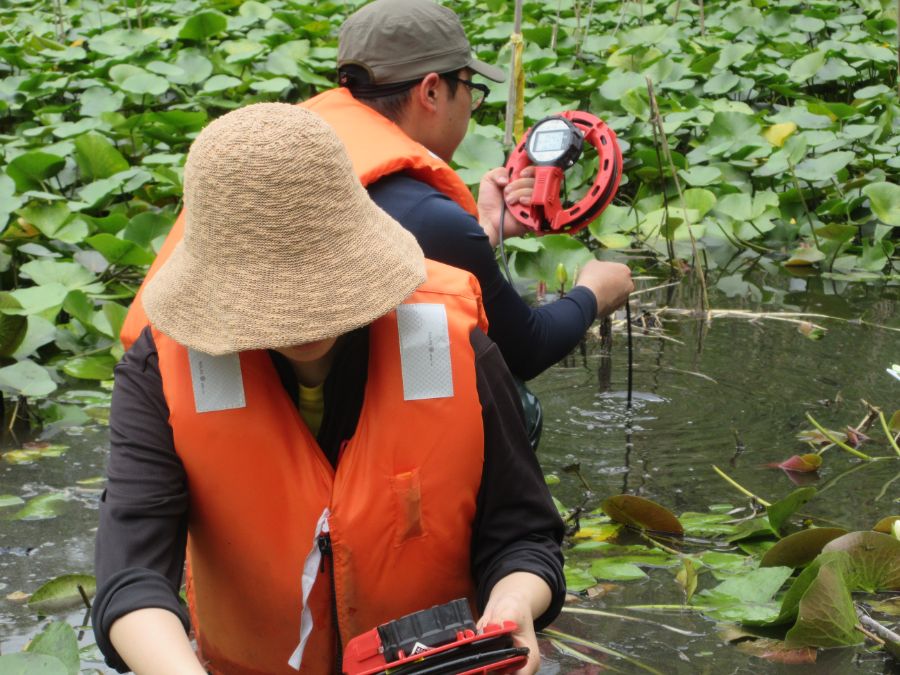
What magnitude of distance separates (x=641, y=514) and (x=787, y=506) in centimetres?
26

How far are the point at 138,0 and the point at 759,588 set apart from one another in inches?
215

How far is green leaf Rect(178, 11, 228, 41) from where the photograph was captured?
548cm

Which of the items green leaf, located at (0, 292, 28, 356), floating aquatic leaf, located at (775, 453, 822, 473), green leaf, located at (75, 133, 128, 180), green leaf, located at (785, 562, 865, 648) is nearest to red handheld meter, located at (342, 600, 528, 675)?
green leaf, located at (785, 562, 865, 648)

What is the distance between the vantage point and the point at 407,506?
1.51m

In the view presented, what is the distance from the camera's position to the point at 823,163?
409 cm

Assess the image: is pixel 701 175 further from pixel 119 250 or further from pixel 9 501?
pixel 9 501

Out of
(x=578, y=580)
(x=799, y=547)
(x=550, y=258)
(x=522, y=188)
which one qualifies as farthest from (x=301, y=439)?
(x=550, y=258)

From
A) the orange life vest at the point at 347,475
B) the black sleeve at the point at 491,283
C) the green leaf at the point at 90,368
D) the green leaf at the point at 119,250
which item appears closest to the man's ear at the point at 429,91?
the black sleeve at the point at 491,283

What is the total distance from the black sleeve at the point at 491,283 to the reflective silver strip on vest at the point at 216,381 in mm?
556

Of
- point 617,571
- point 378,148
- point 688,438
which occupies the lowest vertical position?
point 688,438

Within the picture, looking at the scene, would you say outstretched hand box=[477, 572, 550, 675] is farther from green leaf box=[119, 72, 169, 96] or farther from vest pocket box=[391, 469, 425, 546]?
green leaf box=[119, 72, 169, 96]

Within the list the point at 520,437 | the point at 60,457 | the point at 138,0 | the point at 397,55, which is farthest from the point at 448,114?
the point at 138,0

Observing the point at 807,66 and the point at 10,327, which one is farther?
the point at 807,66

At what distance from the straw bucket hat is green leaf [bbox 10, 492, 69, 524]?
1.31 metres
